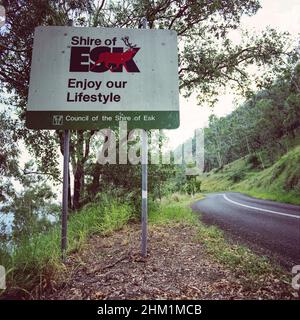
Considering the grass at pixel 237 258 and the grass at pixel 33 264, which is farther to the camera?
the grass at pixel 237 258

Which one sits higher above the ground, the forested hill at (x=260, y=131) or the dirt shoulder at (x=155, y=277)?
the forested hill at (x=260, y=131)

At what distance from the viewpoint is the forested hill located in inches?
1515

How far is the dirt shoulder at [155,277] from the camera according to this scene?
2854 mm

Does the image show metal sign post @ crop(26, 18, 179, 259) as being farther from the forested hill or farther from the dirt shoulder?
the forested hill

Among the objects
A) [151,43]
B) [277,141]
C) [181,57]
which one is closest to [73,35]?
[151,43]

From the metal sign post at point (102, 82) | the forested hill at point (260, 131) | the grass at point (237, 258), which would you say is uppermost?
the forested hill at point (260, 131)

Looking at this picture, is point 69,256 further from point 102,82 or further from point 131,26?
point 131,26

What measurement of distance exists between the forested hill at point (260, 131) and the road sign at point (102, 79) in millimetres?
7068

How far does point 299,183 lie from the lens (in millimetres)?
17500

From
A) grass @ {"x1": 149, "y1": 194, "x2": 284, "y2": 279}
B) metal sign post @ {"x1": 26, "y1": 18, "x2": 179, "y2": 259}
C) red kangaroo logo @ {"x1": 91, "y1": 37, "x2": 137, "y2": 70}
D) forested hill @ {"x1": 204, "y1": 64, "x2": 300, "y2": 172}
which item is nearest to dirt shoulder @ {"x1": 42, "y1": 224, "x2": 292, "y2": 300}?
grass @ {"x1": 149, "y1": 194, "x2": 284, "y2": 279}

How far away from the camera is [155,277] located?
324cm

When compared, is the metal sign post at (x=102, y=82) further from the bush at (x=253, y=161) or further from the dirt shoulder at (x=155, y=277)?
the bush at (x=253, y=161)

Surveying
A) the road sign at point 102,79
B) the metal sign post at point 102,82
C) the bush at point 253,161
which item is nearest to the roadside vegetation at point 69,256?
the metal sign post at point 102,82

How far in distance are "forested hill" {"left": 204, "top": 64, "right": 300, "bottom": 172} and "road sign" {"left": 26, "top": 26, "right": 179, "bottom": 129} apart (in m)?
7.07
